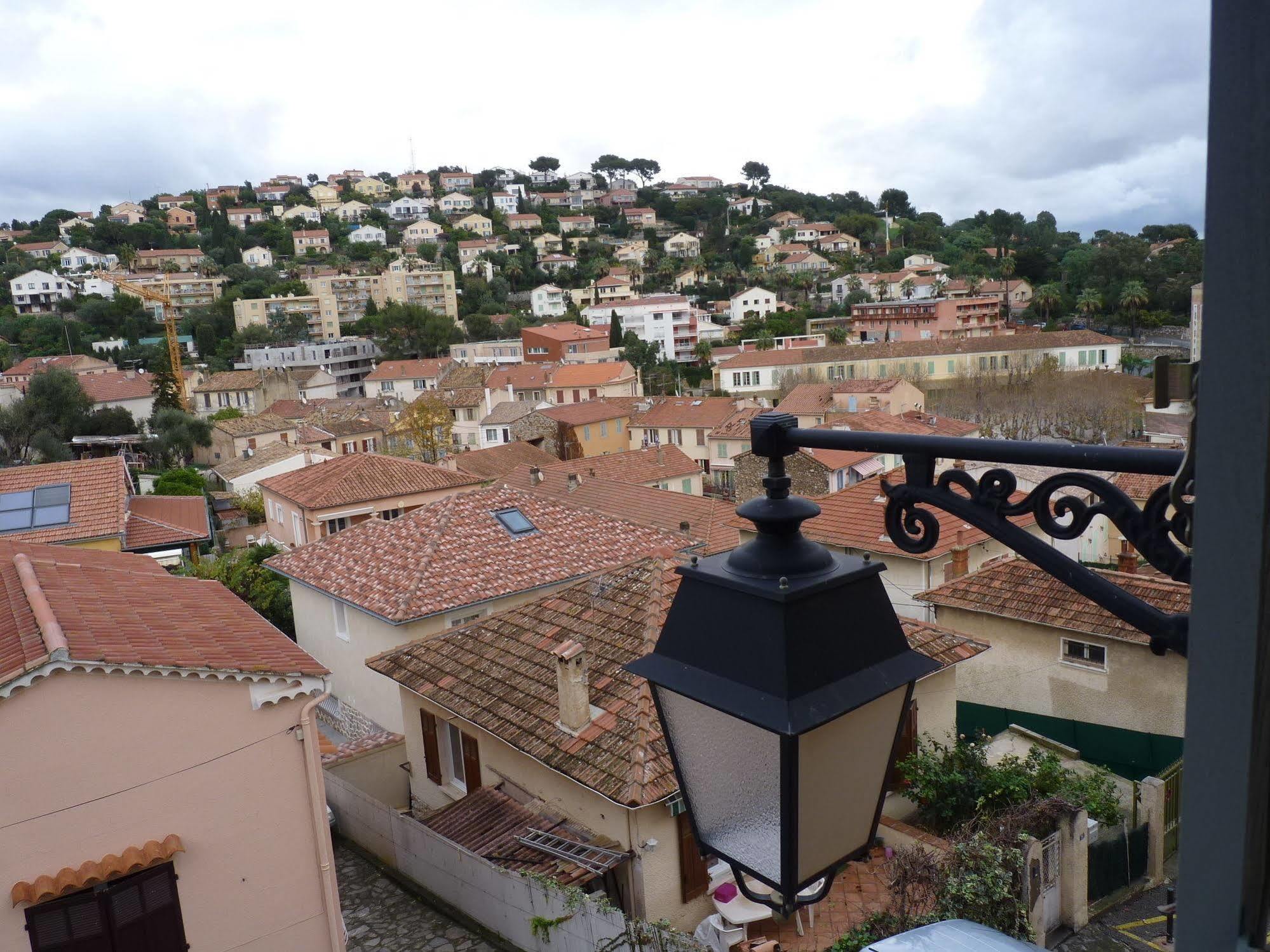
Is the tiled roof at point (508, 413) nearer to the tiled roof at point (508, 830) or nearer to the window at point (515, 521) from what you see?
the window at point (515, 521)

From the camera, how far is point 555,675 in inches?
476

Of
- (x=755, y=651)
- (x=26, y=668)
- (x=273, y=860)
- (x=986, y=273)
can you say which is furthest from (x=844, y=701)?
(x=986, y=273)

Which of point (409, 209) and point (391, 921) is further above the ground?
point (409, 209)

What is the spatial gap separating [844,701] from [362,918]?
36.8 ft

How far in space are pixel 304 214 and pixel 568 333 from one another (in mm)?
90057

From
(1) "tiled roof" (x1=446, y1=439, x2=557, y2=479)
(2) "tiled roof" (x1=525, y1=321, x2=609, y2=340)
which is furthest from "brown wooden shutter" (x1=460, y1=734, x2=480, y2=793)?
(2) "tiled roof" (x1=525, y1=321, x2=609, y2=340)

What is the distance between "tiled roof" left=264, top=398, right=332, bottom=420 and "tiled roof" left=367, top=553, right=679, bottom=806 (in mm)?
50392

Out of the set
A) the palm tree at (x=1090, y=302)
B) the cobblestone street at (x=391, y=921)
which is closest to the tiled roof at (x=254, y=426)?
the cobblestone street at (x=391, y=921)

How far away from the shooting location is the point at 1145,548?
1652 millimetres

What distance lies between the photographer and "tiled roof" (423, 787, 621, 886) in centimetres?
1010

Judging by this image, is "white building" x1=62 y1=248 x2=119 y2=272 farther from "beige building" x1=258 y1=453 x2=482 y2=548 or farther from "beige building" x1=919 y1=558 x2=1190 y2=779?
"beige building" x1=919 y1=558 x2=1190 y2=779

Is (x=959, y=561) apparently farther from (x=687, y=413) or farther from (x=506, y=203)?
(x=506, y=203)

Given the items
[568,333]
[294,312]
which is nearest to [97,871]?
[568,333]

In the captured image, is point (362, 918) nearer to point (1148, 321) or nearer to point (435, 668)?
point (435, 668)
